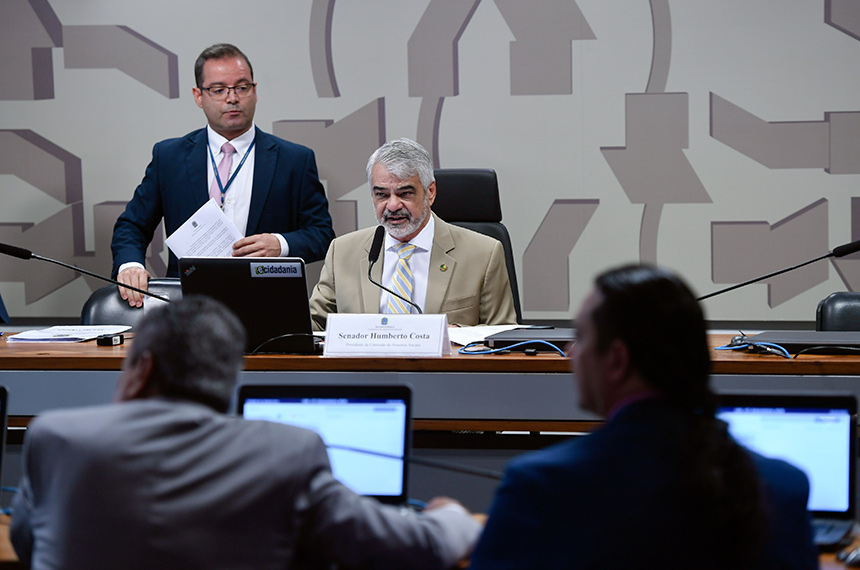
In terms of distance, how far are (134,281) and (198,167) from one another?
802 millimetres

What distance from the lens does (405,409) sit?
1577mm

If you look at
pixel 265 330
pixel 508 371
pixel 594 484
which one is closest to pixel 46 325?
pixel 265 330

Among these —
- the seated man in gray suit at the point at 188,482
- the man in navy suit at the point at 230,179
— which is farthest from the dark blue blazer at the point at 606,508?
the man in navy suit at the point at 230,179

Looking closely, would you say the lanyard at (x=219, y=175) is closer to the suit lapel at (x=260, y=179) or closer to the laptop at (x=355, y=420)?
the suit lapel at (x=260, y=179)

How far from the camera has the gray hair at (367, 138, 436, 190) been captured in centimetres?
304

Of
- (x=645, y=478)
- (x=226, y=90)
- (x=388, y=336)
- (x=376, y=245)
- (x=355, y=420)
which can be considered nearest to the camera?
(x=645, y=478)

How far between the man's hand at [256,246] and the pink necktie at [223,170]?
1.56 feet

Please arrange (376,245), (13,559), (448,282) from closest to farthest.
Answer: (13,559)
(376,245)
(448,282)

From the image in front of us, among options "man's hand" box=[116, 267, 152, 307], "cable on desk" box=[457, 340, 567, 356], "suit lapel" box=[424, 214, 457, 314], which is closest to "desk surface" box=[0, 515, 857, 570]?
"cable on desk" box=[457, 340, 567, 356]

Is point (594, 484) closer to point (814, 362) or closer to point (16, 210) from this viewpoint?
point (814, 362)

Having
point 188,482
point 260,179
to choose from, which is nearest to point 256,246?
point 260,179

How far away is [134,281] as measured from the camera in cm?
308

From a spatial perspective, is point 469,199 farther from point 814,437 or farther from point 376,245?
point 814,437

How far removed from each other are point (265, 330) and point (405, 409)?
866 millimetres
